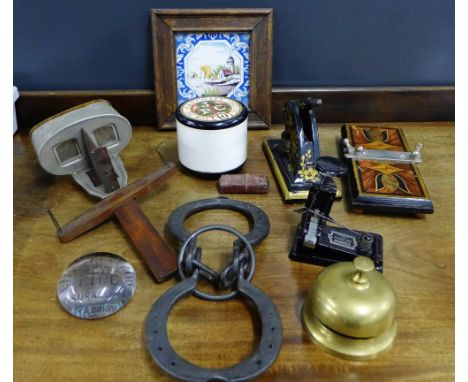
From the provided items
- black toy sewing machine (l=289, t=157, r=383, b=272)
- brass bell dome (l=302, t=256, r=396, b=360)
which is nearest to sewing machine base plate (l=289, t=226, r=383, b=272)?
black toy sewing machine (l=289, t=157, r=383, b=272)

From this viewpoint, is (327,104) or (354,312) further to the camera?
(327,104)

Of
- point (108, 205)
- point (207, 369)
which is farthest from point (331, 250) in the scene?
point (108, 205)

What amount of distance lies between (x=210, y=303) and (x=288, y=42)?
0.69 meters

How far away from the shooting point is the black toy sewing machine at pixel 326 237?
0.77m

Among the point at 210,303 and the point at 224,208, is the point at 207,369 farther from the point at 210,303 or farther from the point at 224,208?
the point at 224,208

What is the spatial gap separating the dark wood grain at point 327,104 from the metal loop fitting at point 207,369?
1.74 ft

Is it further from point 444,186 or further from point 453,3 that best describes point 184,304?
point 453,3

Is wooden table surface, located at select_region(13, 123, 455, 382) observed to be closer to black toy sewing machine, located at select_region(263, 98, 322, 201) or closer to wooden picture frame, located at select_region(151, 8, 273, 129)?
black toy sewing machine, located at select_region(263, 98, 322, 201)

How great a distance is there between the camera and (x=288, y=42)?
1133 mm

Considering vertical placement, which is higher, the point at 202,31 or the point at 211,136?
the point at 202,31

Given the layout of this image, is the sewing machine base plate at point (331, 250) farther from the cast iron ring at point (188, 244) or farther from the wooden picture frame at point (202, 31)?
the wooden picture frame at point (202, 31)

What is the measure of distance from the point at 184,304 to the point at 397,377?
12.0 inches

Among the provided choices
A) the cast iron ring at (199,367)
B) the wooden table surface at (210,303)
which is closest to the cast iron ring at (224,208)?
the wooden table surface at (210,303)

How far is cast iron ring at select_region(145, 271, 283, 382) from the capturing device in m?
0.58
